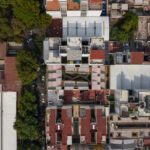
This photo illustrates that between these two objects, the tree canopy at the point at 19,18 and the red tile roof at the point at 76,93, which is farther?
the red tile roof at the point at 76,93

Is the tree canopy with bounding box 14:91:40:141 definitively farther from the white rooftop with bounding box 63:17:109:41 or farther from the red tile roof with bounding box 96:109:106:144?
the white rooftop with bounding box 63:17:109:41

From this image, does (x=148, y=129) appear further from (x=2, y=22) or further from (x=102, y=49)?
(x=2, y=22)

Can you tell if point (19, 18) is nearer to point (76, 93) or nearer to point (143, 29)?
point (76, 93)

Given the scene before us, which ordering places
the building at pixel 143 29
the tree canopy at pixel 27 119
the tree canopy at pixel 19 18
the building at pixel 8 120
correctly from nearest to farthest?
the tree canopy at pixel 19 18 → the tree canopy at pixel 27 119 → the building at pixel 8 120 → the building at pixel 143 29

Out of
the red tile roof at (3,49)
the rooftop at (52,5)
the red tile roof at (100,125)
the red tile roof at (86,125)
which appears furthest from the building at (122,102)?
the red tile roof at (3,49)

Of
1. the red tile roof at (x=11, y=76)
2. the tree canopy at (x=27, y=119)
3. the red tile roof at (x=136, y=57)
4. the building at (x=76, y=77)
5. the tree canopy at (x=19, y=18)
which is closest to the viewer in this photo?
the tree canopy at (x=19, y=18)

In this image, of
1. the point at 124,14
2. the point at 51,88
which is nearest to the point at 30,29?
the point at 51,88

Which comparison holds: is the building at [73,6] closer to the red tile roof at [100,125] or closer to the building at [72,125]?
the building at [72,125]
